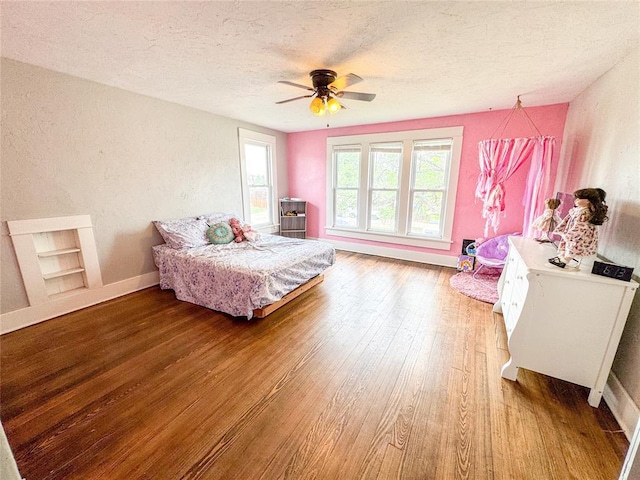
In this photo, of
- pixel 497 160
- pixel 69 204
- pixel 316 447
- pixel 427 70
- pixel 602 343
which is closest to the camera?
pixel 316 447

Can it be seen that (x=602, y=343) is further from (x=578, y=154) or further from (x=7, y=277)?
(x=7, y=277)

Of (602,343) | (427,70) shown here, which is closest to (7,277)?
(427,70)

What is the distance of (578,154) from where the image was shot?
2.62 meters

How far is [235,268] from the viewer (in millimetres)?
2539

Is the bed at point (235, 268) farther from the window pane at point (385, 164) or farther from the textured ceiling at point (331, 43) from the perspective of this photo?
the window pane at point (385, 164)

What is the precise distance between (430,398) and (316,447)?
797mm

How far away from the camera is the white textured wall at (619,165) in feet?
5.08

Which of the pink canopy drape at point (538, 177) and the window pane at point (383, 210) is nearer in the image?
the pink canopy drape at point (538, 177)

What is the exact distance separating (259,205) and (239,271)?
268cm

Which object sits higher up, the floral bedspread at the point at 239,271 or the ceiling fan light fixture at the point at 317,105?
the ceiling fan light fixture at the point at 317,105

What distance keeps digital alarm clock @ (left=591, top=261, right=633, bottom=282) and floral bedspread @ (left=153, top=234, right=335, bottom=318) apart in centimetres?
233

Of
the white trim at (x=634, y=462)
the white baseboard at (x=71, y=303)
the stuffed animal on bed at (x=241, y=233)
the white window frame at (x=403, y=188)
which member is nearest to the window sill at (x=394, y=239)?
the white window frame at (x=403, y=188)

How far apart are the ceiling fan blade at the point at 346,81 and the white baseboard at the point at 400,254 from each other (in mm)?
3044

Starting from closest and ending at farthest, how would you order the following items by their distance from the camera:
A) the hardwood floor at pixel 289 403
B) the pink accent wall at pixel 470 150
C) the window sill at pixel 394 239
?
the hardwood floor at pixel 289 403 → the pink accent wall at pixel 470 150 → the window sill at pixel 394 239
